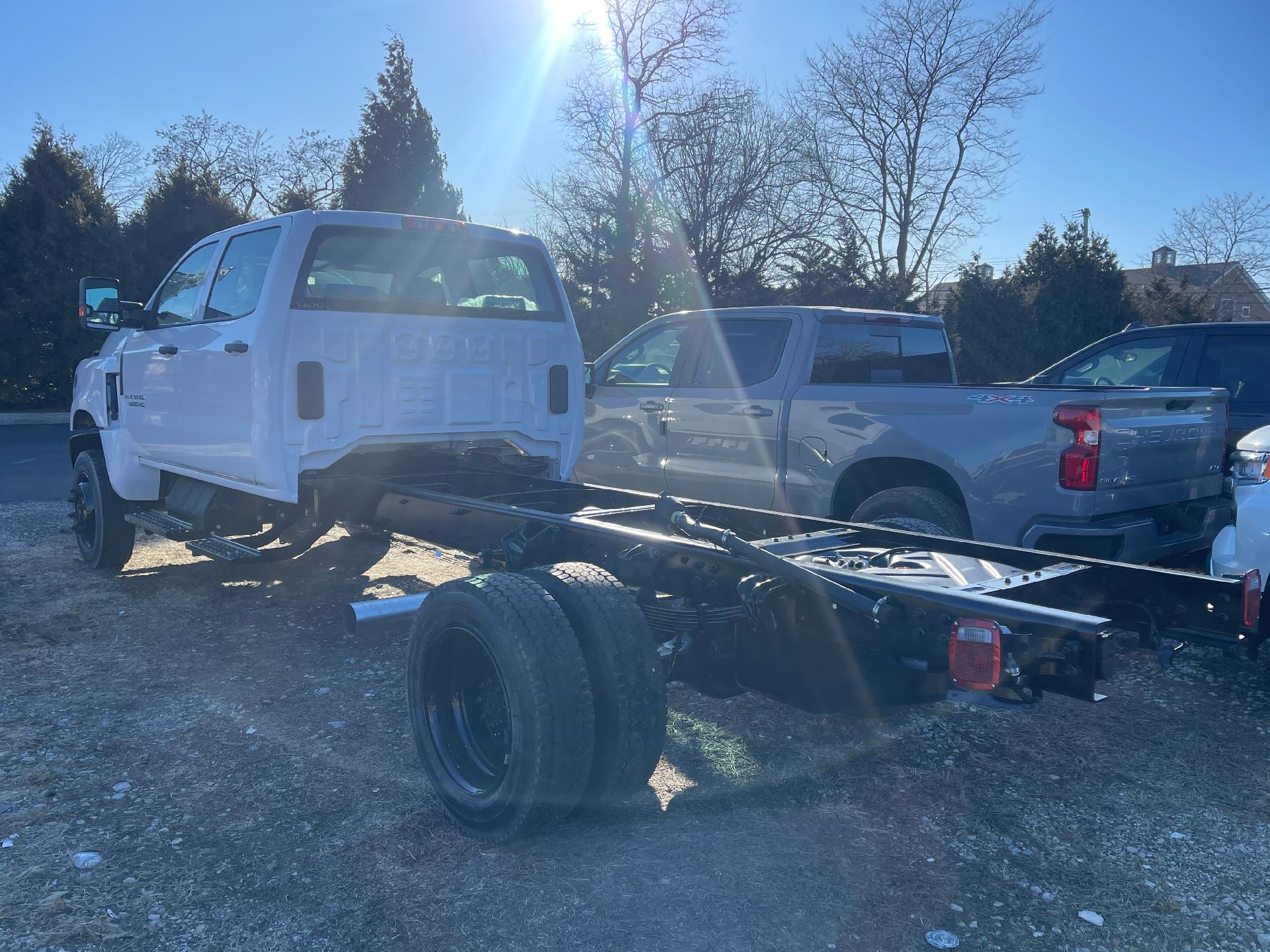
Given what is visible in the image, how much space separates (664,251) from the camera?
24609 millimetres

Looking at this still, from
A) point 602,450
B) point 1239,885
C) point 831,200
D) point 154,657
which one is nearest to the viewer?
point 1239,885

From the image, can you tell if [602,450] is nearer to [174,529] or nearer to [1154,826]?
[174,529]

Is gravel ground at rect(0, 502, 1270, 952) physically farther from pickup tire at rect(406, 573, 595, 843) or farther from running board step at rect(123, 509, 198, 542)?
running board step at rect(123, 509, 198, 542)

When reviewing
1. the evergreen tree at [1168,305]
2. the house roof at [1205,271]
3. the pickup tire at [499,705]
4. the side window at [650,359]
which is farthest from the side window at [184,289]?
the house roof at [1205,271]

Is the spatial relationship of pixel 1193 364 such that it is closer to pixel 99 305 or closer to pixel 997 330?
pixel 99 305

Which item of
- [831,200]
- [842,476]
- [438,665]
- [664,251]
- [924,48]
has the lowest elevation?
[438,665]

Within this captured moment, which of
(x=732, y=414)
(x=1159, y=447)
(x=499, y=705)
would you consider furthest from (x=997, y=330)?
(x=499, y=705)

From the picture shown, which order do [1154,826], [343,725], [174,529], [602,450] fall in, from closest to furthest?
1. [1154,826]
2. [343,725]
3. [174,529]
4. [602,450]

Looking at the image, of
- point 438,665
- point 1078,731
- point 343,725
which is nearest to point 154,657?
point 343,725

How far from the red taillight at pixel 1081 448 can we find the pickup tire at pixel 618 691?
257 centimetres

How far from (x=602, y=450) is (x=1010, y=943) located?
203 inches

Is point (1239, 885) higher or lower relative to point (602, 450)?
lower

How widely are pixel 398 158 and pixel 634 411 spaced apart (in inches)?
740

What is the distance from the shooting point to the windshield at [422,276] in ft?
16.1
